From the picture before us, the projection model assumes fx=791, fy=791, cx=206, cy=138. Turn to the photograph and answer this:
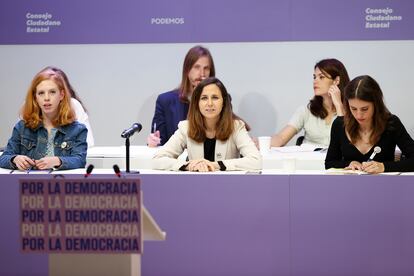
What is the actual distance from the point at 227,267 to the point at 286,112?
344 cm

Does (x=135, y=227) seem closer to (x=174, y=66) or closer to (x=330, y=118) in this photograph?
(x=330, y=118)

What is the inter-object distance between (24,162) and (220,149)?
119cm

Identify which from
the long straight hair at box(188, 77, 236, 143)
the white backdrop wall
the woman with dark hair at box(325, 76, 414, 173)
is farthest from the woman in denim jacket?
the white backdrop wall

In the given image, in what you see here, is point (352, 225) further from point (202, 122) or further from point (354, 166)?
point (202, 122)

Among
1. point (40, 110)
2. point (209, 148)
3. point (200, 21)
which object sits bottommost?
point (209, 148)

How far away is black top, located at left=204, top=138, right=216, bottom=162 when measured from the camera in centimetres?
490

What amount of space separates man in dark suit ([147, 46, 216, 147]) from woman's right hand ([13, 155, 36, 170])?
1.63 m

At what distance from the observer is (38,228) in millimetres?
2764

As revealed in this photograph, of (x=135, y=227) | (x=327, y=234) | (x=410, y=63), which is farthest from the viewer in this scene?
(x=410, y=63)

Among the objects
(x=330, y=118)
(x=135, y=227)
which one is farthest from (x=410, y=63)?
(x=135, y=227)

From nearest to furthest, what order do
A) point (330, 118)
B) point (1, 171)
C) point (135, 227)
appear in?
point (135, 227)
point (1, 171)
point (330, 118)

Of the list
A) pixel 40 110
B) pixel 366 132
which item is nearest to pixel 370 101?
pixel 366 132

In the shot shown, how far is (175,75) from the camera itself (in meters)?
7.55

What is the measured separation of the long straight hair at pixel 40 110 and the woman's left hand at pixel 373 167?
1830mm
